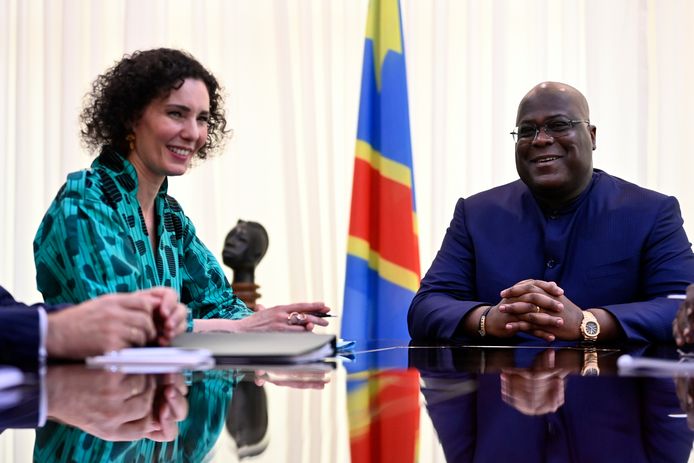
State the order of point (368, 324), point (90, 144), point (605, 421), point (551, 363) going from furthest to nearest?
1. point (368, 324)
2. point (90, 144)
3. point (551, 363)
4. point (605, 421)

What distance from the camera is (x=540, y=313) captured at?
2.51 metres

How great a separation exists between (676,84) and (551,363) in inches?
142

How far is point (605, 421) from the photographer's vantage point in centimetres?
102

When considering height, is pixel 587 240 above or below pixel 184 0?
below

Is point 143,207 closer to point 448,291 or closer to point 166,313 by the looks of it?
point 448,291

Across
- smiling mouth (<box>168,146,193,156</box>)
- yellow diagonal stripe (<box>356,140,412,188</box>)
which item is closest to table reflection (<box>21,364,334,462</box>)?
smiling mouth (<box>168,146,193,156</box>)

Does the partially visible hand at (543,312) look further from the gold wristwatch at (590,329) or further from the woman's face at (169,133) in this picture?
the woman's face at (169,133)

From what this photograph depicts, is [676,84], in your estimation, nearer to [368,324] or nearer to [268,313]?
[368,324]

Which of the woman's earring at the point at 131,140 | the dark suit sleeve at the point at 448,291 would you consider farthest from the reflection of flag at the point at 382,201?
the woman's earring at the point at 131,140

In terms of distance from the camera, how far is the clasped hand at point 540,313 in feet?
8.19

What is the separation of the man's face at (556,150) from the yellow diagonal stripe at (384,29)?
1.55 meters

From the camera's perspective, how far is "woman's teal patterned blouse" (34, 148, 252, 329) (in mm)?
2420

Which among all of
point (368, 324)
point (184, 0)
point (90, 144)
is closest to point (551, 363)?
point (90, 144)

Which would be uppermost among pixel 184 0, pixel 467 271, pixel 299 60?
pixel 184 0
